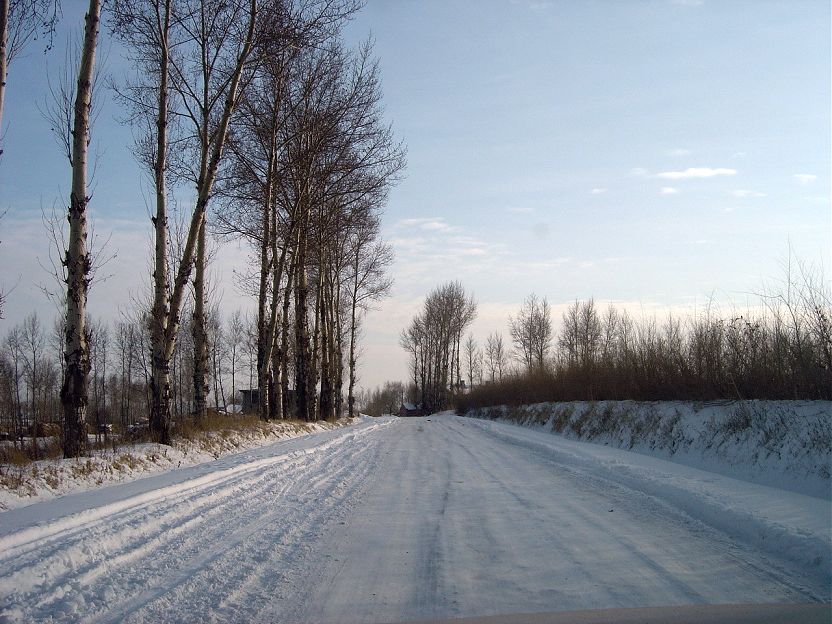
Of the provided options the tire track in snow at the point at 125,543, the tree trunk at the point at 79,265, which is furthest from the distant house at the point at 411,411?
the tire track in snow at the point at 125,543

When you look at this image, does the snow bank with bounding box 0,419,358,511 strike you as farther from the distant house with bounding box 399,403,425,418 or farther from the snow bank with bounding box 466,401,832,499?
the distant house with bounding box 399,403,425,418

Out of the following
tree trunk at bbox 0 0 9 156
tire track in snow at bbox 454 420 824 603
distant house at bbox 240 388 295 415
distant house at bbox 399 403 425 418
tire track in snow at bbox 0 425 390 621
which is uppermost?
tree trunk at bbox 0 0 9 156

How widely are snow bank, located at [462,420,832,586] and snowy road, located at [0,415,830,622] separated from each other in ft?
0.18

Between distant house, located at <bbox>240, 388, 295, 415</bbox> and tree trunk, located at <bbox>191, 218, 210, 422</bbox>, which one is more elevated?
tree trunk, located at <bbox>191, 218, 210, 422</bbox>

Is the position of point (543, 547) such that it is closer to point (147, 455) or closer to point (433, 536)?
point (433, 536)

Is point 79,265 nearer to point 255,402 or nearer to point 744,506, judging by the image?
point 744,506

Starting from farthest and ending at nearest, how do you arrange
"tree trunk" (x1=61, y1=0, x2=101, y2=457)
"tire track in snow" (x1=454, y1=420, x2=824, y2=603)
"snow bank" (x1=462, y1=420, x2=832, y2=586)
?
1. "tree trunk" (x1=61, y1=0, x2=101, y2=457)
2. "snow bank" (x1=462, y1=420, x2=832, y2=586)
3. "tire track in snow" (x1=454, y1=420, x2=824, y2=603)

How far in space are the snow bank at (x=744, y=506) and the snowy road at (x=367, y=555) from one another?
0.18 feet

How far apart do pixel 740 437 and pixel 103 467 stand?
1089cm

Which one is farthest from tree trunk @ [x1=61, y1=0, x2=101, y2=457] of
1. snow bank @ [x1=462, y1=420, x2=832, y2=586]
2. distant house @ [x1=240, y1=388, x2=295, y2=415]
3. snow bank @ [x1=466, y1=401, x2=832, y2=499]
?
distant house @ [x1=240, y1=388, x2=295, y2=415]

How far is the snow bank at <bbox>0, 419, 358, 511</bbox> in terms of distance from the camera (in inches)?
309

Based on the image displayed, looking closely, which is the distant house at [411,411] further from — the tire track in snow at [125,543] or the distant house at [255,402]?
the tire track in snow at [125,543]

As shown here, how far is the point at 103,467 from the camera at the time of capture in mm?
9602

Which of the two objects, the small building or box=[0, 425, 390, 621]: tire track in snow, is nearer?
box=[0, 425, 390, 621]: tire track in snow
